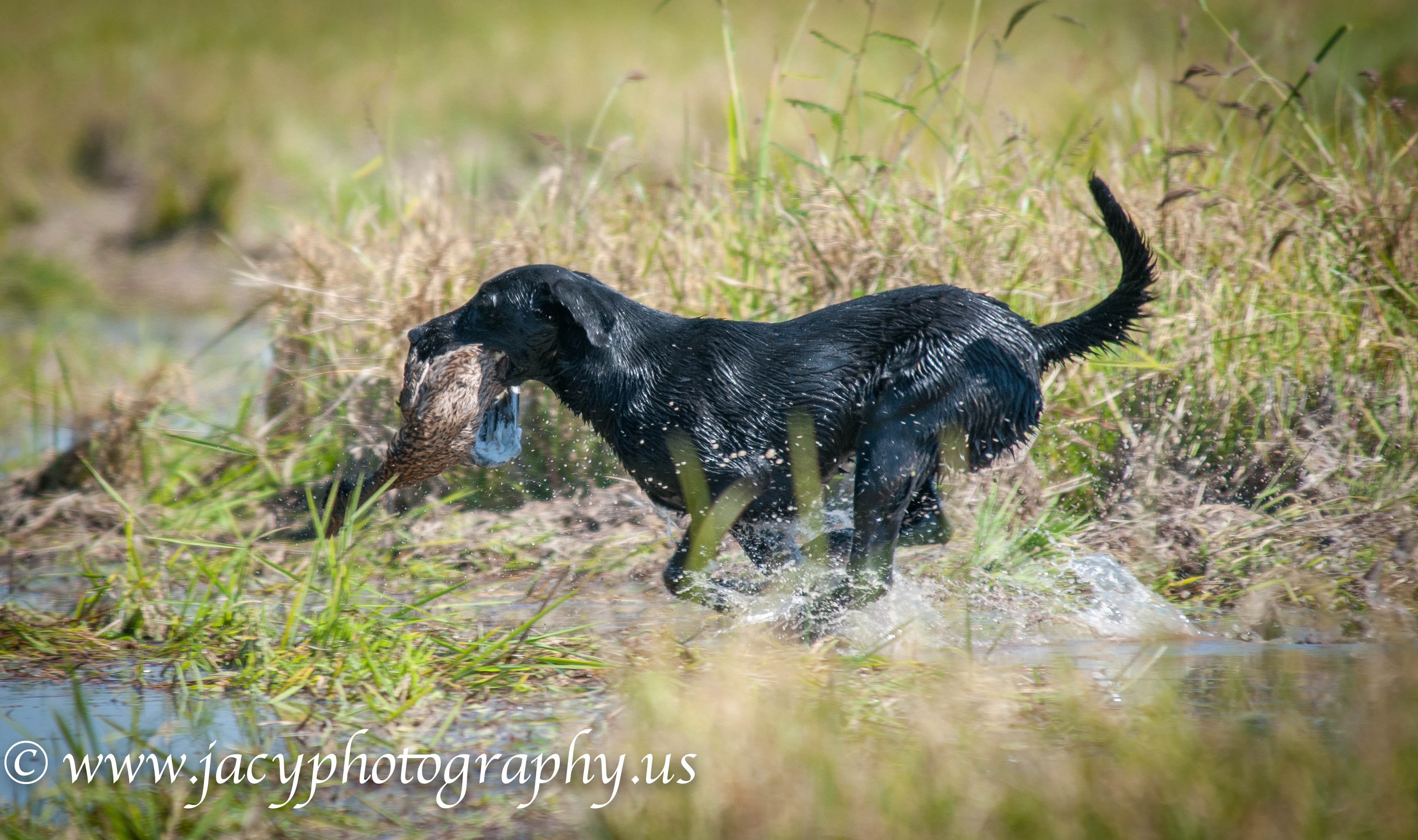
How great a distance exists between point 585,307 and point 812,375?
0.73 metres

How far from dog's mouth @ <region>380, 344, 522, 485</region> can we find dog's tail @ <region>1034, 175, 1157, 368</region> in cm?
171

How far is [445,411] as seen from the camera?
3.78 metres

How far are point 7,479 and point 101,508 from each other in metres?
0.70

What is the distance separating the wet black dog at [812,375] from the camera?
3871 mm

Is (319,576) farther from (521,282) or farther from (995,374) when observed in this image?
(995,374)

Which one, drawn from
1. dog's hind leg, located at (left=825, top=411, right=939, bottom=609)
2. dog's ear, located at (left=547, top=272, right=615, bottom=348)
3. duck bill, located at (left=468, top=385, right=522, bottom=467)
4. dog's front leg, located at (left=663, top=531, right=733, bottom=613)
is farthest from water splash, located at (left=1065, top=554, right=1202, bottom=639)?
duck bill, located at (left=468, top=385, right=522, bottom=467)

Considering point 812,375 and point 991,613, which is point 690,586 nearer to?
point 812,375

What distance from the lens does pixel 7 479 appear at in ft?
17.7

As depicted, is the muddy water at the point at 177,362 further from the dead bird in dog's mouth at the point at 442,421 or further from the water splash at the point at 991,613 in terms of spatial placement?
the water splash at the point at 991,613

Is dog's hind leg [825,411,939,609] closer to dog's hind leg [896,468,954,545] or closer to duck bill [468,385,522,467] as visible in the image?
dog's hind leg [896,468,954,545]

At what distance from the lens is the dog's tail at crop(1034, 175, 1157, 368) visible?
3.85 m

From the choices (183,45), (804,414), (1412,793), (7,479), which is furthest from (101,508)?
(183,45)

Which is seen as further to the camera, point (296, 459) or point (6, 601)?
point (296, 459)

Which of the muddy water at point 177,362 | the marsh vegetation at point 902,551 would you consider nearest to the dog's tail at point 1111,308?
the marsh vegetation at point 902,551
